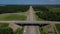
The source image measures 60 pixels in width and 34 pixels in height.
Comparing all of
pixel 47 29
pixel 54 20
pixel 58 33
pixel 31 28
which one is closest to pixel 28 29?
pixel 31 28

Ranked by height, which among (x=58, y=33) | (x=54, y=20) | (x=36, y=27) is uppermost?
(x=54, y=20)

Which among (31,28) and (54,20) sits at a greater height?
(54,20)

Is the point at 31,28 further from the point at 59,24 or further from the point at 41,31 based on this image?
the point at 59,24

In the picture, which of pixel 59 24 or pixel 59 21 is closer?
pixel 59 24

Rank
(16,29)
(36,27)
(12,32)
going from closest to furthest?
(12,32), (16,29), (36,27)

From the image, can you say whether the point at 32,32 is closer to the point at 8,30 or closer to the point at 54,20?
the point at 8,30

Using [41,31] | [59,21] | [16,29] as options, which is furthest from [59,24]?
[16,29]

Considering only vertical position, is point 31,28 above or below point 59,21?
below

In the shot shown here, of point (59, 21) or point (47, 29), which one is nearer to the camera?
point (47, 29)

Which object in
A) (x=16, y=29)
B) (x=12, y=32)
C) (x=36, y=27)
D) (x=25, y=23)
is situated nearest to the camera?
(x=12, y=32)
